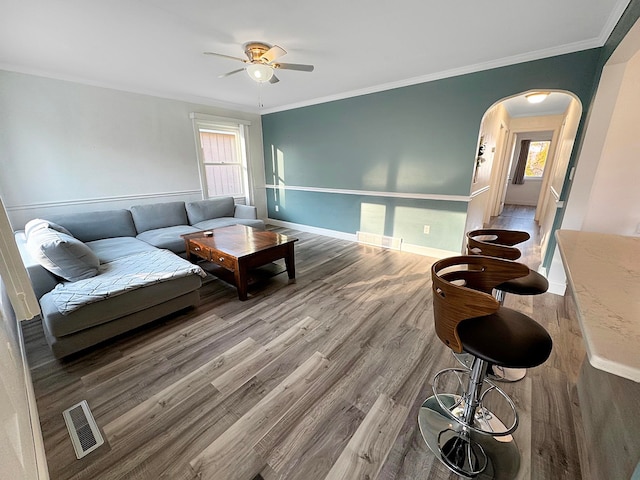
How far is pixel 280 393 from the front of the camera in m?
1.62

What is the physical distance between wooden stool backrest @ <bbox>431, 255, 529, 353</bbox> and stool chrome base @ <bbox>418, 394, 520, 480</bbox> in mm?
584

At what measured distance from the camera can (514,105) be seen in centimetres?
507

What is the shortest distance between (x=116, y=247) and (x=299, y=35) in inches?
121

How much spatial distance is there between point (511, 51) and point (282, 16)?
2420 millimetres

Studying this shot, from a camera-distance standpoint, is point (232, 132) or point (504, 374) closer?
point (504, 374)

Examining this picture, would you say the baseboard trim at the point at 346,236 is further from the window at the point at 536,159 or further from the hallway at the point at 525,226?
the window at the point at 536,159

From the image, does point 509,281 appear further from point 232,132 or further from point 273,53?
point 232,132

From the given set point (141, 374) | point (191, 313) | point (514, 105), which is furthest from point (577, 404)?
point (514, 105)

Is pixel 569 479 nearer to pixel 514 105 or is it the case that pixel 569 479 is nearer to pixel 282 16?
pixel 282 16

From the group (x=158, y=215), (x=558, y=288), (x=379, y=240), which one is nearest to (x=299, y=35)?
(x=379, y=240)

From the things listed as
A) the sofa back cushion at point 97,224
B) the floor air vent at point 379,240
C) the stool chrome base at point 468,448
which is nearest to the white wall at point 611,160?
the floor air vent at point 379,240

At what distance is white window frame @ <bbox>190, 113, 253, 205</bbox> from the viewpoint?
4.64 metres

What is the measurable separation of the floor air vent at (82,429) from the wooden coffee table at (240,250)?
1375 mm

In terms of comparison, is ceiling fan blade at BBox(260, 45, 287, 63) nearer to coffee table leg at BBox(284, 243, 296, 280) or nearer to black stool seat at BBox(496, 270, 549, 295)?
coffee table leg at BBox(284, 243, 296, 280)
